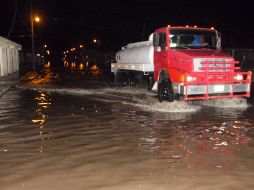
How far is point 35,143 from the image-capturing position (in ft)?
28.6

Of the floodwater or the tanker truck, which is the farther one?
the tanker truck

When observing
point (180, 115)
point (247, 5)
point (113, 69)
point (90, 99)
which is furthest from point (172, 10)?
point (180, 115)

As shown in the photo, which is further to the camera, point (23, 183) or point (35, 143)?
point (35, 143)

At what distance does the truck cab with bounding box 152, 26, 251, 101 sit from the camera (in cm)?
1356

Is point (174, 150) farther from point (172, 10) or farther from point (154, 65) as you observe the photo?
point (172, 10)

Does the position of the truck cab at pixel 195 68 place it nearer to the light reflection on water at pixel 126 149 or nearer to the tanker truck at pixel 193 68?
the tanker truck at pixel 193 68

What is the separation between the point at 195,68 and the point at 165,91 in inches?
70.9

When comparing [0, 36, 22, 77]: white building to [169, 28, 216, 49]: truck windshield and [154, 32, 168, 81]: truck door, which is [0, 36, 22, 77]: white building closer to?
[154, 32, 168, 81]: truck door

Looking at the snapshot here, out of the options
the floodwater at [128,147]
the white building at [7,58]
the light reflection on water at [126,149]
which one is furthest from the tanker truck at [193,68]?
the white building at [7,58]

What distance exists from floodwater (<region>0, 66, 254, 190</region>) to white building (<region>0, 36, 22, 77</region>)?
19166 mm

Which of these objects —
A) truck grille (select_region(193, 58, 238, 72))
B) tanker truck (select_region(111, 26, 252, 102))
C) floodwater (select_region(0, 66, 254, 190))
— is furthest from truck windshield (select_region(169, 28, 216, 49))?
floodwater (select_region(0, 66, 254, 190))

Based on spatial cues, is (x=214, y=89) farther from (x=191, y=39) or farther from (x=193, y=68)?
(x=191, y=39)

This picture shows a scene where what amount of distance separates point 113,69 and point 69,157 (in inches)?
668

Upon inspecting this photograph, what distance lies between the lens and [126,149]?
8.16 m
